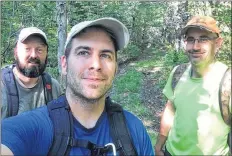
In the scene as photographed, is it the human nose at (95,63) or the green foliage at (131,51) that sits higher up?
the green foliage at (131,51)

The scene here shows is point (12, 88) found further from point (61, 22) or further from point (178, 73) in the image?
point (178, 73)

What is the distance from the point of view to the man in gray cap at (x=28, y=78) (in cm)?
106

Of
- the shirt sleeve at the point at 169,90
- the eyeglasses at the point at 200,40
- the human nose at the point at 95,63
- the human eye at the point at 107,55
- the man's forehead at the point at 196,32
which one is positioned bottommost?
the shirt sleeve at the point at 169,90

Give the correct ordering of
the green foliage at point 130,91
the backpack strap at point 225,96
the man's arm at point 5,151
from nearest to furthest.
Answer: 1. the man's arm at point 5,151
2. the backpack strap at point 225,96
3. the green foliage at point 130,91

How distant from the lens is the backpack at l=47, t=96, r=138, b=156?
77cm

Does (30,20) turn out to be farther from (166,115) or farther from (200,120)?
(200,120)

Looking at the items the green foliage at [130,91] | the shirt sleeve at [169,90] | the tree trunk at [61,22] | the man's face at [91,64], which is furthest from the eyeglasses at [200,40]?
the tree trunk at [61,22]

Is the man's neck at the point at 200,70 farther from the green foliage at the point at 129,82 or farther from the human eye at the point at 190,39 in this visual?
the green foliage at the point at 129,82

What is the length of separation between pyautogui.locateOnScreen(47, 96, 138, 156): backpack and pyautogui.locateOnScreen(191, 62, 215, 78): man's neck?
12.3 inches

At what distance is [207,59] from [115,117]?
1.31ft

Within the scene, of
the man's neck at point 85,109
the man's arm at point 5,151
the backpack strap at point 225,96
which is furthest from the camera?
the backpack strap at point 225,96

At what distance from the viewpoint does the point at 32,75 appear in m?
1.09

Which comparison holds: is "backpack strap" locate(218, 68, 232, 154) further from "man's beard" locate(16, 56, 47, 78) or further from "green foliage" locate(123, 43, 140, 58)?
"man's beard" locate(16, 56, 47, 78)

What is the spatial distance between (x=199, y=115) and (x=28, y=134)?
0.57 meters
